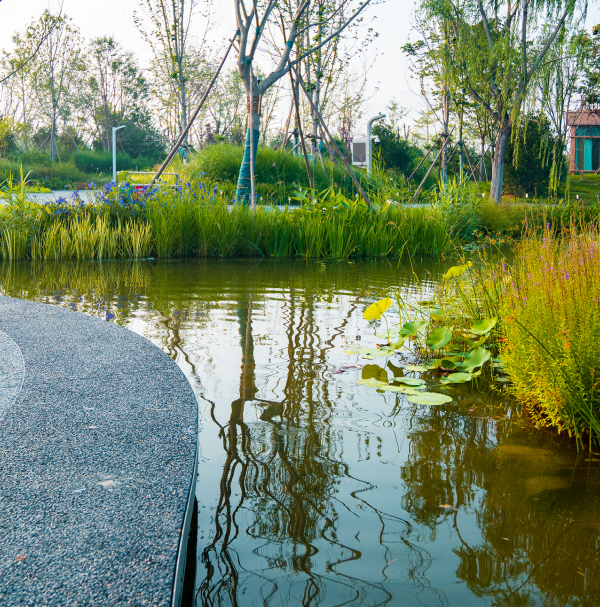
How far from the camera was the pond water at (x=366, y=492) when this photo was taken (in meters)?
1.45

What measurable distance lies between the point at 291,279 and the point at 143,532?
5.11m

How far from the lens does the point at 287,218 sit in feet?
28.1

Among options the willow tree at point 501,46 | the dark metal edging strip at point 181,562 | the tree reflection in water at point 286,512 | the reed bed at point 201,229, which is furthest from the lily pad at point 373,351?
the willow tree at point 501,46

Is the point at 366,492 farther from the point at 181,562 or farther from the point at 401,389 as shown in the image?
the point at 401,389

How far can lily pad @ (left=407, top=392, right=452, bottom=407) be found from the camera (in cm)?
263

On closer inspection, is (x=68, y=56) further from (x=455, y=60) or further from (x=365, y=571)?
(x=365, y=571)

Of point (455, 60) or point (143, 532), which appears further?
point (455, 60)

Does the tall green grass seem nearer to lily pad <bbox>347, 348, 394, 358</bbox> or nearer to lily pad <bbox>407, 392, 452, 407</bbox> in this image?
lily pad <bbox>347, 348, 394, 358</bbox>

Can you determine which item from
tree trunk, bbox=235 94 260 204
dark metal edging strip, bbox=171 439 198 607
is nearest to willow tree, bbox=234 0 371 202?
tree trunk, bbox=235 94 260 204

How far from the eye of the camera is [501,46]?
12.2m

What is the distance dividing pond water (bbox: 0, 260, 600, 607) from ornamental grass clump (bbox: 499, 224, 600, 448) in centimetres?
14

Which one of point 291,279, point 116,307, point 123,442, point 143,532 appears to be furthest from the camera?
point 291,279

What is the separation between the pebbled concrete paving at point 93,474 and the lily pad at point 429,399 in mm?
1037

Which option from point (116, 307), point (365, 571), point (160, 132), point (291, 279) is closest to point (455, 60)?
point (291, 279)
